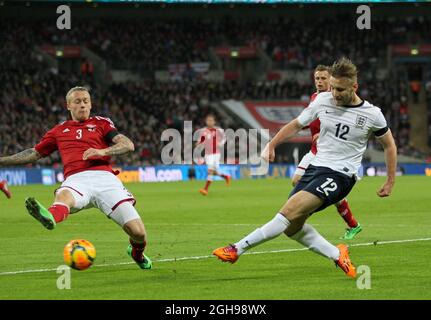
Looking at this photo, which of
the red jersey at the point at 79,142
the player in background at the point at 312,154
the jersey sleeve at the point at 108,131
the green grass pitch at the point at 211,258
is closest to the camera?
the green grass pitch at the point at 211,258

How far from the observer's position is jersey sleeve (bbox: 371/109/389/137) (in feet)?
34.0

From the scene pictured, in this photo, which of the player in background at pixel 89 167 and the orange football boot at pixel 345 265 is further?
the player in background at pixel 89 167

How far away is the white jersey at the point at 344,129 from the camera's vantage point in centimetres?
1033

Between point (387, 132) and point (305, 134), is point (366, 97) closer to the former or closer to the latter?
point (305, 134)

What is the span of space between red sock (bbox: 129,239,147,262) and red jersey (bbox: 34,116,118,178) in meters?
0.93

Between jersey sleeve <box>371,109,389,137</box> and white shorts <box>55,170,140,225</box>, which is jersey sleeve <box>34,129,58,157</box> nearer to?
white shorts <box>55,170,140,225</box>

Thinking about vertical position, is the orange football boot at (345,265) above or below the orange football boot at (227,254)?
below

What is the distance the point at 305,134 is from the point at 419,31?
10733 millimetres

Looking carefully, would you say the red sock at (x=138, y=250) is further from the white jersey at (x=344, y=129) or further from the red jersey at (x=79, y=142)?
the white jersey at (x=344, y=129)

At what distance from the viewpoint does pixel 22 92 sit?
47.2 meters

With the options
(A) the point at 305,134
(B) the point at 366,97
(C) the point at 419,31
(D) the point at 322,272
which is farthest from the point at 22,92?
(D) the point at 322,272

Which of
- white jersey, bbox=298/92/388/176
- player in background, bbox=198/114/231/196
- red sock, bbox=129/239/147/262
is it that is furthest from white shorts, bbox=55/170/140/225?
player in background, bbox=198/114/231/196

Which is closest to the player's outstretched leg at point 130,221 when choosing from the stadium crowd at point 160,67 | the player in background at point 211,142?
the player in background at point 211,142

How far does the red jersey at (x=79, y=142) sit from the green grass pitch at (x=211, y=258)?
1.25 metres
